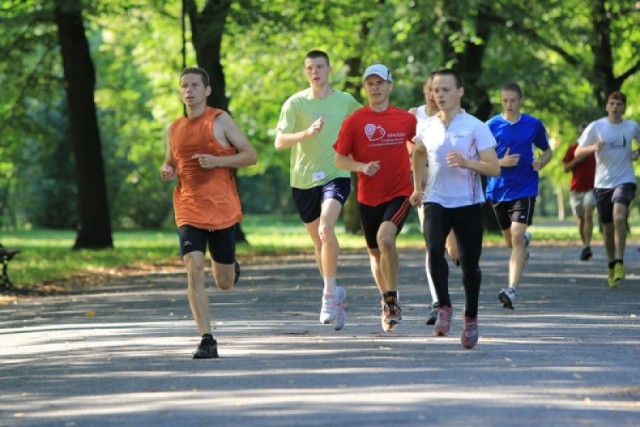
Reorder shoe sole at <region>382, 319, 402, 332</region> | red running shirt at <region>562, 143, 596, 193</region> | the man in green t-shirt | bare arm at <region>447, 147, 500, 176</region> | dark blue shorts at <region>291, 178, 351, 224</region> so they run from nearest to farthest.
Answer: bare arm at <region>447, 147, 500, 176</region>, shoe sole at <region>382, 319, 402, 332</region>, the man in green t-shirt, dark blue shorts at <region>291, 178, 351, 224</region>, red running shirt at <region>562, 143, 596, 193</region>

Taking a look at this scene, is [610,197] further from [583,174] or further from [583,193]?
[583,174]

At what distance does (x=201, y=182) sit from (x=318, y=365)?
1853 millimetres

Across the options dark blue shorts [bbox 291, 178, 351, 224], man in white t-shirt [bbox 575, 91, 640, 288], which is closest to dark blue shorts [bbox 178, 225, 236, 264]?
dark blue shorts [bbox 291, 178, 351, 224]

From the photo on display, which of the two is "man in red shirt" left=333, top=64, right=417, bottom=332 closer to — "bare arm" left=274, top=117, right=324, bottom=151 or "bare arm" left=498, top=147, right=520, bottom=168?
"bare arm" left=274, top=117, right=324, bottom=151

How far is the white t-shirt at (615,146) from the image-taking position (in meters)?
18.5

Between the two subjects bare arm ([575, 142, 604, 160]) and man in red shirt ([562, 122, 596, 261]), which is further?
man in red shirt ([562, 122, 596, 261])

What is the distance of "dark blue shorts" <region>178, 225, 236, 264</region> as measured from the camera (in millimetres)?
11414

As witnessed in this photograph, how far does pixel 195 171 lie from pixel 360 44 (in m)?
32.5

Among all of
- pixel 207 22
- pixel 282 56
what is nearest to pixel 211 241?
pixel 207 22

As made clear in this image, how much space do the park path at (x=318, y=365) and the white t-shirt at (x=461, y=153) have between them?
1075mm

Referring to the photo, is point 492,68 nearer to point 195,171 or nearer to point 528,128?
point 528,128

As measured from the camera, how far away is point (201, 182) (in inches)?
455

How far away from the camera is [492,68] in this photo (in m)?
41.7

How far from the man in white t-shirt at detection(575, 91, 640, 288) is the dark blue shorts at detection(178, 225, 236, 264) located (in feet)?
24.8
